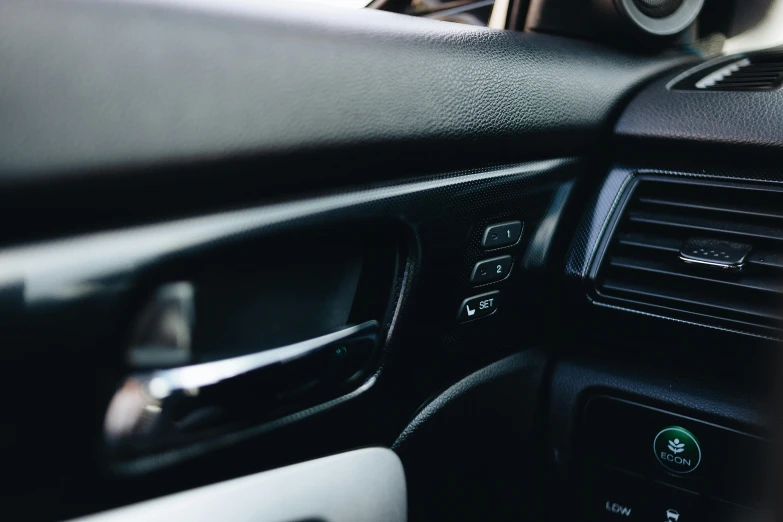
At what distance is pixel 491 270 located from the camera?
1.06 m

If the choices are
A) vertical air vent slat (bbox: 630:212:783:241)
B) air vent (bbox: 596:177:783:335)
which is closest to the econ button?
air vent (bbox: 596:177:783:335)

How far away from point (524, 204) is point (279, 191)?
455 millimetres

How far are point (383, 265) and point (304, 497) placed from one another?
0.98 ft

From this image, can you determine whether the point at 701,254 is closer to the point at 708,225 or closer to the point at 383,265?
the point at 708,225

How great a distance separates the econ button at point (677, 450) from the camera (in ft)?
3.66

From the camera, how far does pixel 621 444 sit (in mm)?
1192

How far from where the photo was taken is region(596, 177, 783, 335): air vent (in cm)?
105

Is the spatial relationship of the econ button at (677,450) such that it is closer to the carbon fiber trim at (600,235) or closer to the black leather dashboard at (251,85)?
the carbon fiber trim at (600,235)

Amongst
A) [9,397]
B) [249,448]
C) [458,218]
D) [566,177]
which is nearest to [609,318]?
[566,177]

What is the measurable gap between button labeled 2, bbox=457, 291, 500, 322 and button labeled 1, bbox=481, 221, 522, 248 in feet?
0.25

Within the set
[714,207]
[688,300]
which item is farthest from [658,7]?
[688,300]

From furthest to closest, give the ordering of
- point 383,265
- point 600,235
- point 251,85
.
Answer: point 600,235 < point 383,265 < point 251,85

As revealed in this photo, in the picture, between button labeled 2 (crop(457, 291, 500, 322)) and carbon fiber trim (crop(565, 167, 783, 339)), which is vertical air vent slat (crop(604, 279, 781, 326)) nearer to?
carbon fiber trim (crop(565, 167, 783, 339))

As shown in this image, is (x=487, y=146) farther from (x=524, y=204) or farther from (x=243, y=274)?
(x=243, y=274)
